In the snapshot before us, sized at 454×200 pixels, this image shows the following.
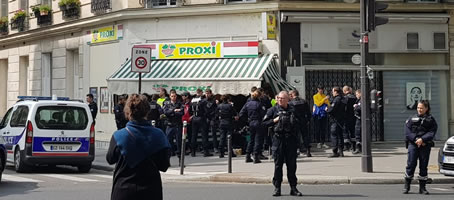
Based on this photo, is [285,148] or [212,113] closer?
[285,148]

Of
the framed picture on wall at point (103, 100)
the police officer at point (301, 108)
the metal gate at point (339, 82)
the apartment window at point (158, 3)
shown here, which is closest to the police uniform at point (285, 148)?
the police officer at point (301, 108)

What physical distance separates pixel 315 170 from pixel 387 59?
27.2 ft

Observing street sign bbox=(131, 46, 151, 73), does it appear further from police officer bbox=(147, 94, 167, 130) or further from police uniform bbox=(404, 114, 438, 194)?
police uniform bbox=(404, 114, 438, 194)

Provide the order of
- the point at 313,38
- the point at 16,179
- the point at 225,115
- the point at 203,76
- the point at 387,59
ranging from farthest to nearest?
1. the point at 387,59
2. the point at 313,38
3. the point at 203,76
4. the point at 225,115
5. the point at 16,179

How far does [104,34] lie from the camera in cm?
2528

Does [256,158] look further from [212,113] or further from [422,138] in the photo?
[422,138]

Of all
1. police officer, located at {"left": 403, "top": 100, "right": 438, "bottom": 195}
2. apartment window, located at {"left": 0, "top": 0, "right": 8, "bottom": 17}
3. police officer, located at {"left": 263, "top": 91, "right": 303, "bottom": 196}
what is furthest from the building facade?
apartment window, located at {"left": 0, "top": 0, "right": 8, "bottom": 17}

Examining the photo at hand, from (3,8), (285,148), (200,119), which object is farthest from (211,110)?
(3,8)

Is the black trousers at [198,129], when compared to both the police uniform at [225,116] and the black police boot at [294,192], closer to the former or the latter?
the police uniform at [225,116]

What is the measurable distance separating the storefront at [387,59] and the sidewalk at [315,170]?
10.1 ft

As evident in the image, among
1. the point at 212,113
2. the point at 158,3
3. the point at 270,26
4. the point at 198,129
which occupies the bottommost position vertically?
the point at 198,129

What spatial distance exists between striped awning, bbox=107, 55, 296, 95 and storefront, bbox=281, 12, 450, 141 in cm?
109

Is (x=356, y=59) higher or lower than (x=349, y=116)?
higher

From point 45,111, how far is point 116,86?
23.2 ft
